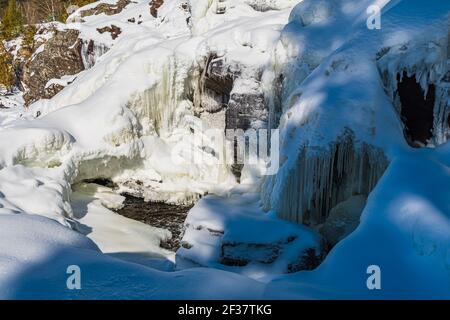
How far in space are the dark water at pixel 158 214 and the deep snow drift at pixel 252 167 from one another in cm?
26

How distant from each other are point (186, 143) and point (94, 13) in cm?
1261

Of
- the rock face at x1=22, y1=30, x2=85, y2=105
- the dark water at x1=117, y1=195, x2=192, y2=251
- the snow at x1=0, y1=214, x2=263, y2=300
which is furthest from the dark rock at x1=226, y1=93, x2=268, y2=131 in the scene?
the rock face at x1=22, y1=30, x2=85, y2=105

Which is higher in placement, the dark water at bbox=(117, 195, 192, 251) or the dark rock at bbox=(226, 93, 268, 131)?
the dark rock at bbox=(226, 93, 268, 131)

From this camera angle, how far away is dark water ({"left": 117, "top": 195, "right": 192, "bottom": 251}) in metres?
9.67

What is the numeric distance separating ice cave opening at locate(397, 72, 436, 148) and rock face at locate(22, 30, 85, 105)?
1575cm

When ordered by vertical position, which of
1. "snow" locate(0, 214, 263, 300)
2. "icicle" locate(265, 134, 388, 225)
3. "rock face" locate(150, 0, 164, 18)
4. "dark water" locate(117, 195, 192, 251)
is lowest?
"dark water" locate(117, 195, 192, 251)

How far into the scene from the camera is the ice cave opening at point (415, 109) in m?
6.27

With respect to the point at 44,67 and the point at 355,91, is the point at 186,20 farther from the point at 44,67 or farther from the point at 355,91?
the point at 355,91

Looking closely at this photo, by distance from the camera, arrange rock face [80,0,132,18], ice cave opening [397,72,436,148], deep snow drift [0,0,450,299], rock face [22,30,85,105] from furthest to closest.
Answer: rock face [80,0,132,18] → rock face [22,30,85,105] → ice cave opening [397,72,436,148] → deep snow drift [0,0,450,299]

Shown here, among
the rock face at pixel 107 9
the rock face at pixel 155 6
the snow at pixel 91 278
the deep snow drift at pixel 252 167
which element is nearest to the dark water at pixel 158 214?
the deep snow drift at pixel 252 167

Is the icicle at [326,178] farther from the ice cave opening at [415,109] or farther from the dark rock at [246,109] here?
the dark rock at [246,109]

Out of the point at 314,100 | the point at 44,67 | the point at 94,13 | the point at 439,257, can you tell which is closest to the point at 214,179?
the point at 314,100

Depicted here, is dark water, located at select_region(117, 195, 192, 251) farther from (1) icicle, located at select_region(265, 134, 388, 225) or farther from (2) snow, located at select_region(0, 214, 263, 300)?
(2) snow, located at select_region(0, 214, 263, 300)

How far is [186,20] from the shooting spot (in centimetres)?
1792
